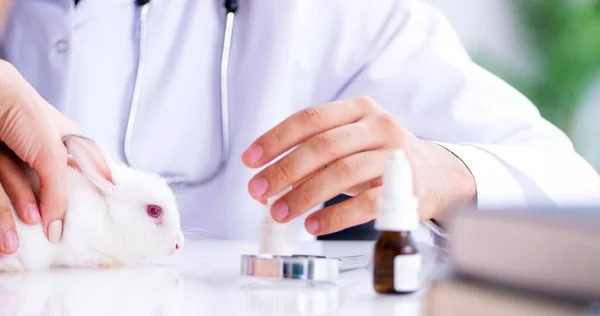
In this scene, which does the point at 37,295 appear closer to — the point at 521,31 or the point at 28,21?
the point at 28,21

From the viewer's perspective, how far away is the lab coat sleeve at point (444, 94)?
3.73ft

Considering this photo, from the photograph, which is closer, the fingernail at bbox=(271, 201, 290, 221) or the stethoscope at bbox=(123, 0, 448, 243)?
the fingernail at bbox=(271, 201, 290, 221)

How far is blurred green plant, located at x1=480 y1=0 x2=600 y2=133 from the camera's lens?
3086 millimetres

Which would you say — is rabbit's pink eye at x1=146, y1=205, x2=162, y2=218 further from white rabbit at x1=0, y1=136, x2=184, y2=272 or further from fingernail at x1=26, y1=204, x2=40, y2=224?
fingernail at x1=26, y1=204, x2=40, y2=224

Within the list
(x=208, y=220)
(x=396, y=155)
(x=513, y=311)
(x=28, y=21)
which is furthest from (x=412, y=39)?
(x=513, y=311)

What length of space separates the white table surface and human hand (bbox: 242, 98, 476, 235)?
72 millimetres

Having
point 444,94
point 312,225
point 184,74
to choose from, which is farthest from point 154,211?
point 444,94

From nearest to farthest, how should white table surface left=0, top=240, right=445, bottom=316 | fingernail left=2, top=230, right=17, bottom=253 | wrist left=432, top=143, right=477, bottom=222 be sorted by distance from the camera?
white table surface left=0, top=240, right=445, bottom=316 < fingernail left=2, top=230, right=17, bottom=253 < wrist left=432, top=143, right=477, bottom=222

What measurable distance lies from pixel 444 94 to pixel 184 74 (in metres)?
0.42

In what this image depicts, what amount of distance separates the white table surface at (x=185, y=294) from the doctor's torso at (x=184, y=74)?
0.43 meters

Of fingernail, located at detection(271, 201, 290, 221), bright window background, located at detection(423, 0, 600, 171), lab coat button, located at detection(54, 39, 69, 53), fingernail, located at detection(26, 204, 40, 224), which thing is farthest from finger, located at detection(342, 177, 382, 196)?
bright window background, located at detection(423, 0, 600, 171)

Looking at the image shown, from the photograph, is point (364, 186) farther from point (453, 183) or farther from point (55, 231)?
point (55, 231)

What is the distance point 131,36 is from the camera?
1173 millimetres

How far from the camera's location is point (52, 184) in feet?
2.26
